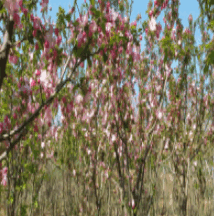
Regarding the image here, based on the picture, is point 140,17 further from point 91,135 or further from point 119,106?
point 91,135

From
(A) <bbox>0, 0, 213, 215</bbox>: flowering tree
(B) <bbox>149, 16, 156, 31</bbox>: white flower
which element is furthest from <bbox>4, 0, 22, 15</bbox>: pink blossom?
(B) <bbox>149, 16, 156, 31</bbox>: white flower

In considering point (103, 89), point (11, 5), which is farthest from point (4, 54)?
point (103, 89)

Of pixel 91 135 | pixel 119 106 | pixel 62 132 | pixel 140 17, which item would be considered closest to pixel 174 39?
pixel 140 17

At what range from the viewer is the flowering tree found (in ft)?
6.25

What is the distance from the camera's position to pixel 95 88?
11.1 feet

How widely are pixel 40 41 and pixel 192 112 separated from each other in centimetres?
344

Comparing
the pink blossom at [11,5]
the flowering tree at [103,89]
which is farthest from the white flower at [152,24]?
the pink blossom at [11,5]

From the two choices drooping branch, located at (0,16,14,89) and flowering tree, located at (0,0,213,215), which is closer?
drooping branch, located at (0,16,14,89)

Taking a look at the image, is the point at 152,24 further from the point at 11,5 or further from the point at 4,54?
the point at 4,54

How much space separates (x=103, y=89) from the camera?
3.08m


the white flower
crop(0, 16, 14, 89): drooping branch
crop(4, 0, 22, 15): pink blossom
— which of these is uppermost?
the white flower

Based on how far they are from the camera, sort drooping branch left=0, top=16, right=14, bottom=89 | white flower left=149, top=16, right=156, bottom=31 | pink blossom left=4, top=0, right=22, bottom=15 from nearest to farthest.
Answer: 1. drooping branch left=0, top=16, right=14, bottom=89
2. pink blossom left=4, top=0, right=22, bottom=15
3. white flower left=149, top=16, right=156, bottom=31

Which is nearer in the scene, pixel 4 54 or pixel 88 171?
pixel 4 54

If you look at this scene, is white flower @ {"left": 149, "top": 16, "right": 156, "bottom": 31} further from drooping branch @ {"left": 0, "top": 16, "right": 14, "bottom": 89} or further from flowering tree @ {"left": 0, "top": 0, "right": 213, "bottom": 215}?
drooping branch @ {"left": 0, "top": 16, "right": 14, "bottom": 89}
